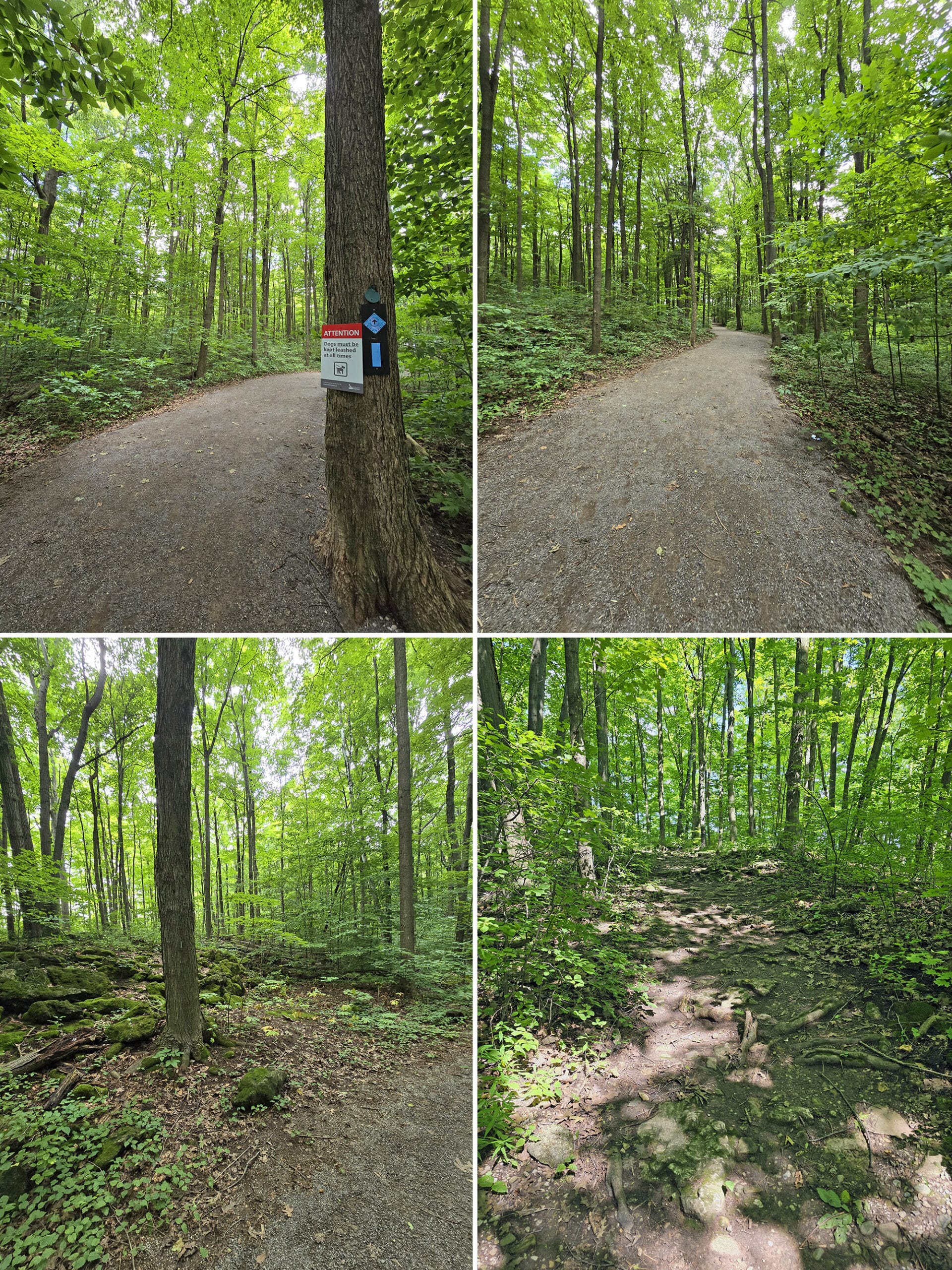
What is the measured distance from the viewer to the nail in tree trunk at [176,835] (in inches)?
174

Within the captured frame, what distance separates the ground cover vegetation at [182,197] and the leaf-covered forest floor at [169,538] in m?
1.01

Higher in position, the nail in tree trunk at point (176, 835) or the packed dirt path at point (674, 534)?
the packed dirt path at point (674, 534)

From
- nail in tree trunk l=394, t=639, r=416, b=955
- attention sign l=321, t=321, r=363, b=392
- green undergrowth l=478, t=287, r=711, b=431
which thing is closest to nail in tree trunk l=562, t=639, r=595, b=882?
nail in tree trunk l=394, t=639, r=416, b=955

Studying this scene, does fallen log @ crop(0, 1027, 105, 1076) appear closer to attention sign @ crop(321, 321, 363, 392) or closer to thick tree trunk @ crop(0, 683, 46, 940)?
thick tree trunk @ crop(0, 683, 46, 940)

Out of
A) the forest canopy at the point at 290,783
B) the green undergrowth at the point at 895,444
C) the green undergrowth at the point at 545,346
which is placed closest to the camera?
the green undergrowth at the point at 895,444

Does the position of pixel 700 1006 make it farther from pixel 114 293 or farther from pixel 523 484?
pixel 114 293

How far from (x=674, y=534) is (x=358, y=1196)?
5.12 meters

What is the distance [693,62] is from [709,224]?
4313 mm

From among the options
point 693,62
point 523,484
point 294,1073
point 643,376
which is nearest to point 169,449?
point 523,484

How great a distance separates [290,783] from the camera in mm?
9922

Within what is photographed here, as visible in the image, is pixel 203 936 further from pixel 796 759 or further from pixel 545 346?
pixel 545 346

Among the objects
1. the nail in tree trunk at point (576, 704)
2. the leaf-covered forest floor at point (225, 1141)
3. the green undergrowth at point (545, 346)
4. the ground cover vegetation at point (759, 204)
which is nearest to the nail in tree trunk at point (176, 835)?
the leaf-covered forest floor at point (225, 1141)

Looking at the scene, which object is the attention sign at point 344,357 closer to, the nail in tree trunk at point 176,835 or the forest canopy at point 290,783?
the forest canopy at point 290,783

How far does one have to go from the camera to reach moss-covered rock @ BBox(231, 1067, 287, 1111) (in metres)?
3.89
